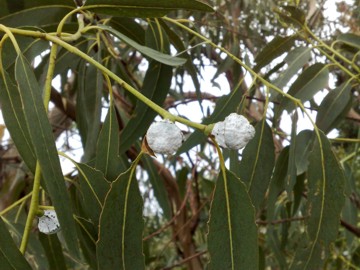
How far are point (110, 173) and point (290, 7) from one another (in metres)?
0.61

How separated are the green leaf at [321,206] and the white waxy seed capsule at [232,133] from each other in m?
0.30

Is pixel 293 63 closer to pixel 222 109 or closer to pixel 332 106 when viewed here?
pixel 332 106

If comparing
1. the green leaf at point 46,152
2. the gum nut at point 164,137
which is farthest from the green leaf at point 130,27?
the gum nut at point 164,137

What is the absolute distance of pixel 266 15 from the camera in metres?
2.59

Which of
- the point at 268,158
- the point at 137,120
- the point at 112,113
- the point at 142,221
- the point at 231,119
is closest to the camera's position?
A: the point at 231,119

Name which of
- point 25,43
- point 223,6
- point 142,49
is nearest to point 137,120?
point 25,43

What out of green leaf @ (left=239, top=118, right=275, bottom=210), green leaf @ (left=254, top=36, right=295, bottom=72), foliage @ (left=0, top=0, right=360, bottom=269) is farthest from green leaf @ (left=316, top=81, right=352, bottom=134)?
green leaf @ (left=239, top=118, right=275, bottom=210)

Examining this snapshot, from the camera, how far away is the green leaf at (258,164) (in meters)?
1.03

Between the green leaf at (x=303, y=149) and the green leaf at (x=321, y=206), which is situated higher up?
the green leaf at (x=303, y=149)

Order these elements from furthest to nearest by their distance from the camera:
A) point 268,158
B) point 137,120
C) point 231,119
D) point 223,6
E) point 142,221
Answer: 1. point 223,6
2. point 137,120
3. point 268,158
4. point 142,221
5. point 231,119

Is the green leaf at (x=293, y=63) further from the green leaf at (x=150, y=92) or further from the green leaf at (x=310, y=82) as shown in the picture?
the green leaf at (x=150, y=92)

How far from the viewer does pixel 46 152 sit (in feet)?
2.26

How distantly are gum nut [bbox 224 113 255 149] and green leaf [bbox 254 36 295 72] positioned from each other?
2.33ft

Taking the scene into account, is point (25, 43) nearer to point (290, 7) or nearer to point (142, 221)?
point (142, 221)
